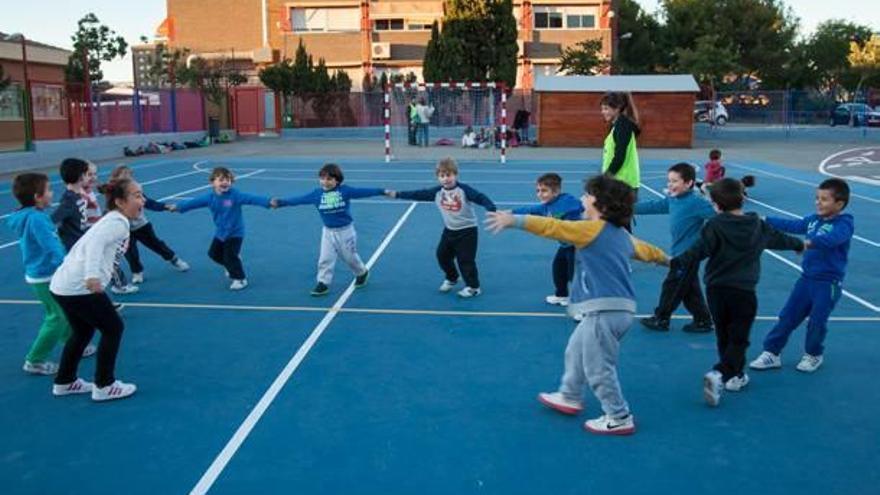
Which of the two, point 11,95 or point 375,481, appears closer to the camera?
point 375,481

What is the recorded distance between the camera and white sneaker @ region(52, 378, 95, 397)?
5.44 meters

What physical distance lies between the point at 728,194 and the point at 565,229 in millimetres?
1313

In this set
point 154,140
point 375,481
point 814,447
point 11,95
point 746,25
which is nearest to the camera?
point 375,481

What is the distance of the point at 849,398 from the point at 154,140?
103 ft

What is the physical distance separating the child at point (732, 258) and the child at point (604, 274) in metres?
0.61

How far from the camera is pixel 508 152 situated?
98.3ft

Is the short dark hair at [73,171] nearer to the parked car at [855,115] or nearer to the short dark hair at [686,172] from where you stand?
the short dark hair at [686,172]

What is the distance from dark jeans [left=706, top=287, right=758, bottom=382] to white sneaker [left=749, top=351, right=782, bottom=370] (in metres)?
0.55

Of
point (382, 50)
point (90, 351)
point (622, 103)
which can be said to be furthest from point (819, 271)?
point (382, 50)

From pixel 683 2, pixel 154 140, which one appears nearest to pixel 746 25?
pixel 683 2

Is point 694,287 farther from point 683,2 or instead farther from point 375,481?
point 683,2

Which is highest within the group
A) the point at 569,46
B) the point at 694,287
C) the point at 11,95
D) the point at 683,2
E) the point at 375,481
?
the point at 683,2

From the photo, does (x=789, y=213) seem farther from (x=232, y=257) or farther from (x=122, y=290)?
(x=122, y=290)

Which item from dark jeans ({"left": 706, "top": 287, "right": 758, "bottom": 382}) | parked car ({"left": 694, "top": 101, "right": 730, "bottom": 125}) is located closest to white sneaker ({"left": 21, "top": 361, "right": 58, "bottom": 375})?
dark jeans ({"left": 706, "top": 287, "right": 758, "bottom": 382})
